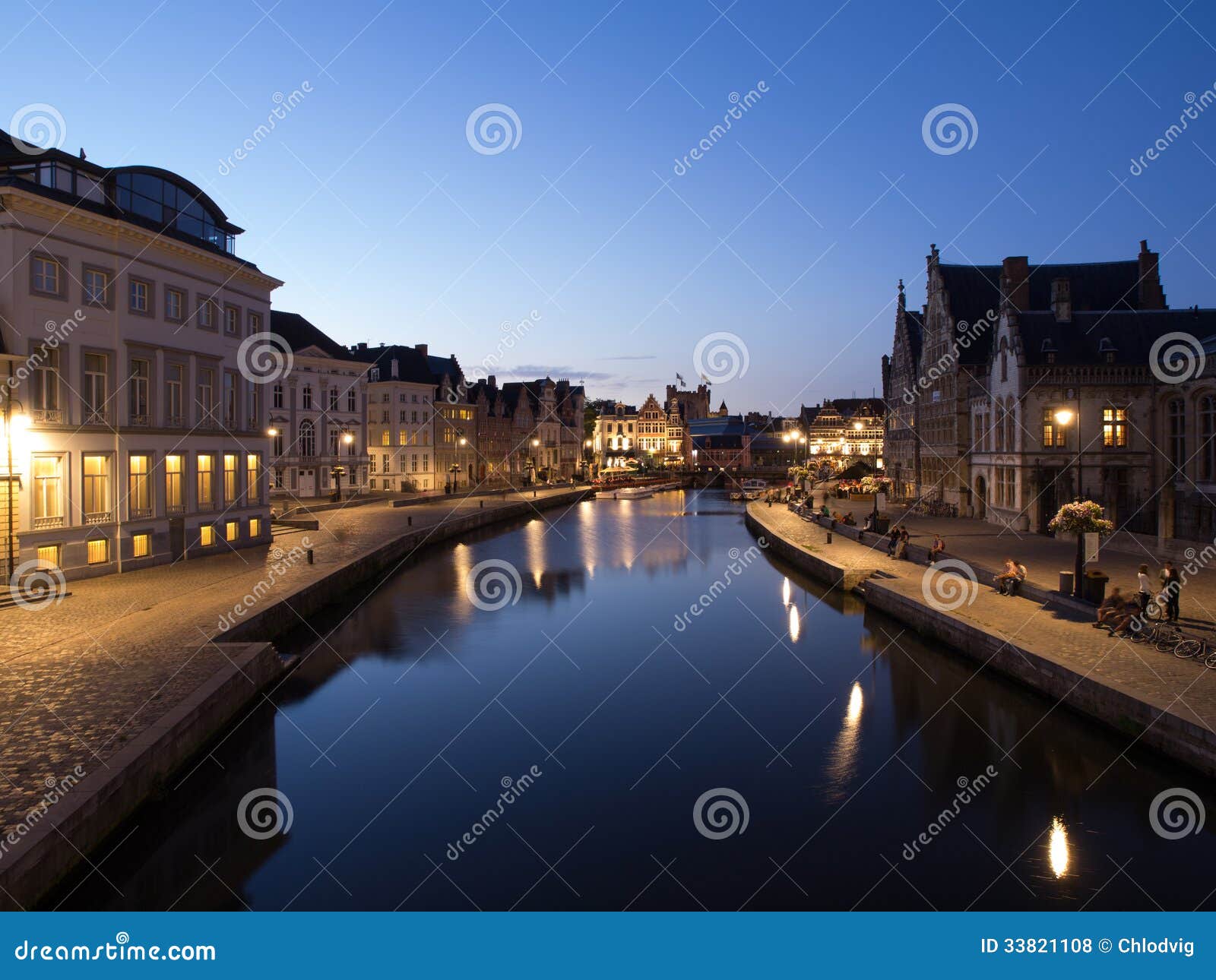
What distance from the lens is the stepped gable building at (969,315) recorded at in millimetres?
45812

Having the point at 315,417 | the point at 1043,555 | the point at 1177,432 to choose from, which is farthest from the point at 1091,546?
the point at 315,417

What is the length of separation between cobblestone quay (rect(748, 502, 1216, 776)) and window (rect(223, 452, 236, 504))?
22.9 m

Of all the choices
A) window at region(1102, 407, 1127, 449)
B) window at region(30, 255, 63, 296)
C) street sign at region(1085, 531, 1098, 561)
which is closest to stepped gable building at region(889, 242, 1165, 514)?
window at region(1102, 407, 1127, 449)

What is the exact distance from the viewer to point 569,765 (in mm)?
15242

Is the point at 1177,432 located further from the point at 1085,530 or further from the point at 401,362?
the point at 401,362

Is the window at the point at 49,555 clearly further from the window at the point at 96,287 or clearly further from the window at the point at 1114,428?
the window at the point at 1114,428

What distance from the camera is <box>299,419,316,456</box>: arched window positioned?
2329 inches

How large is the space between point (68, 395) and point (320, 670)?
11141mm

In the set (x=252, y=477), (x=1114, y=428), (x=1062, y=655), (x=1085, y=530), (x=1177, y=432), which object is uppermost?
(x=1114, y=428)

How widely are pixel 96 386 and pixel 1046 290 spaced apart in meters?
45.2

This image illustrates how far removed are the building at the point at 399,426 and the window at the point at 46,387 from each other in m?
49.5

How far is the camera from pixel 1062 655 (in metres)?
16.6

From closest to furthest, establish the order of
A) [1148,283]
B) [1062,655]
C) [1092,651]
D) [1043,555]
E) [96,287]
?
1. [1062,655]
2. [1092,651]
3. [96,287]
4. [1043,555]
5. [1148,283]

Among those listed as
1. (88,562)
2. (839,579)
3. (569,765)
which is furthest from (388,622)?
(839,579)
